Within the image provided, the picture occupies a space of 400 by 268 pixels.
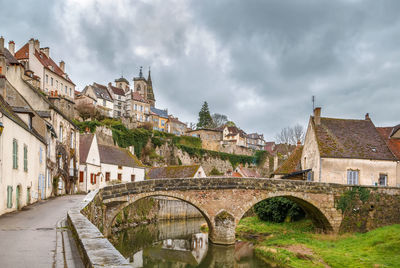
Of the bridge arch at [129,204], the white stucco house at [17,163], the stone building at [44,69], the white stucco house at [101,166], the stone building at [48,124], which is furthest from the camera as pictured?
the stone building at [44,69]

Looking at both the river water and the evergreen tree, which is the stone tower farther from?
the river water

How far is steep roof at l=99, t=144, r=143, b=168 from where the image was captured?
102ft

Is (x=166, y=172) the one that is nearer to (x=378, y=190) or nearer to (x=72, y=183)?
(x=72, y=183)

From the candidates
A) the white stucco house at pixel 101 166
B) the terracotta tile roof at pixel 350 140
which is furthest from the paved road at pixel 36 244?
the terracotta tile roof at pixel 350 140

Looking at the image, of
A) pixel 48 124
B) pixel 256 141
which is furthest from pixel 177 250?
pixel 256 141

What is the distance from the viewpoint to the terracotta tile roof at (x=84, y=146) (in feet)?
87.9

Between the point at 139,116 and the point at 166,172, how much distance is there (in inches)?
1144

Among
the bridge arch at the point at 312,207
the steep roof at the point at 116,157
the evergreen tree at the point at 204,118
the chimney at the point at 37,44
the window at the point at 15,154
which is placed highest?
the chimney at the point at 37,44

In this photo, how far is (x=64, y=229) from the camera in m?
7.69

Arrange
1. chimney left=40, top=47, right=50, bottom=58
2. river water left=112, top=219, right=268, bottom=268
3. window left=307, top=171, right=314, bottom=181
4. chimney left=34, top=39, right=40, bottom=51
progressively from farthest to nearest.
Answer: chimney left=40, top=47, right=50, bottom=58, chimney left=34, top=39, right=40, bottom=51, window left=307, top=171, right=314, bottom=181, river water left=112, top=219, right=268, bottom=268

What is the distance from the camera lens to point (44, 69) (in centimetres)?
3931

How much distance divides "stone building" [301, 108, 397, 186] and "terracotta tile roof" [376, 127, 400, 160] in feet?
1.82

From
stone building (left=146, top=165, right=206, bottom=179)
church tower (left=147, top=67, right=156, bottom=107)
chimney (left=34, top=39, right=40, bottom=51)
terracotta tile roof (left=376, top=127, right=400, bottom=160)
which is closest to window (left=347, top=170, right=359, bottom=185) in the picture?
terracotta tile roof (left=376, top=127, right=400, bottom=160)

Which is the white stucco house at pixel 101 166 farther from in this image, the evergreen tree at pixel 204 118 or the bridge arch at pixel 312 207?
the evergreen tree at pixel 204 118
